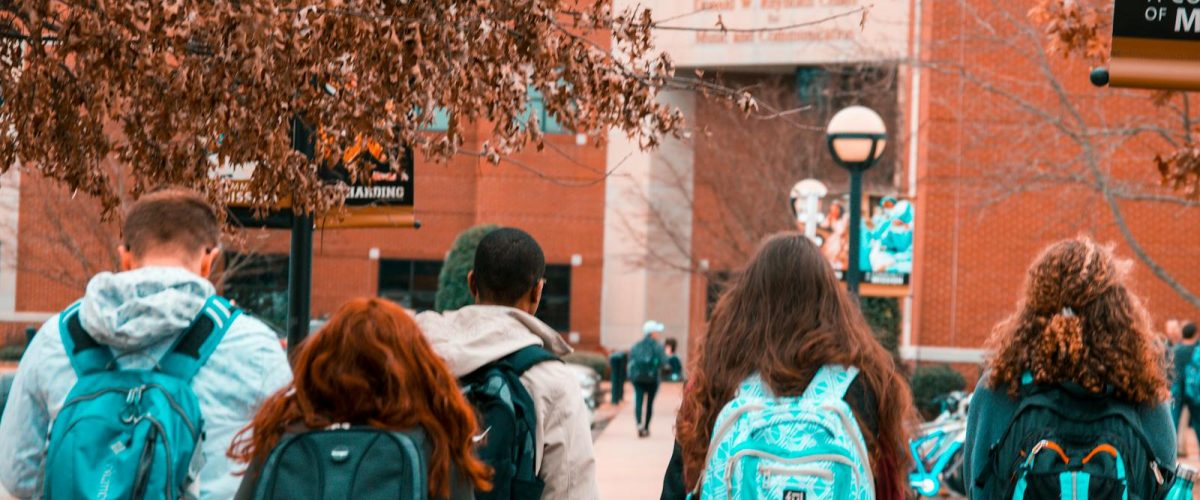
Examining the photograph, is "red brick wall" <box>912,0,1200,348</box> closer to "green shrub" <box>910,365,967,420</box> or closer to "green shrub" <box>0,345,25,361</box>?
"green shrub" <box>910,365,967,420</box>

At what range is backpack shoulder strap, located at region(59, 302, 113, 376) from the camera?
4.20m

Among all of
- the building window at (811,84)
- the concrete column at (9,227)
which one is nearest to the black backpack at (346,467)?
the concrete column at (9,227)

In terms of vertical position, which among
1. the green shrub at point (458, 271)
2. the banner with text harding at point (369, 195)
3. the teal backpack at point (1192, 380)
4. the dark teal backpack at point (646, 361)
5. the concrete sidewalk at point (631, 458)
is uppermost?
the banner with text harding at point (369, 195)

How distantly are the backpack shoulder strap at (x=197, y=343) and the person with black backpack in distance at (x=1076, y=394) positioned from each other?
240 centimetres

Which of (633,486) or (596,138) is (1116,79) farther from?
(633,486)

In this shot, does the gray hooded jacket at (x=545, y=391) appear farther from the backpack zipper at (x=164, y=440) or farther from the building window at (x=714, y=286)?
the building window at (x=714, y=286)

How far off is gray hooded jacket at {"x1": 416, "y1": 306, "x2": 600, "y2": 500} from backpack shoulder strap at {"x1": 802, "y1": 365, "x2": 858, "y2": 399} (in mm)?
691

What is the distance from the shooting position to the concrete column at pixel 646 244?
4459 centimetres

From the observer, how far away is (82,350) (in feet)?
13.8

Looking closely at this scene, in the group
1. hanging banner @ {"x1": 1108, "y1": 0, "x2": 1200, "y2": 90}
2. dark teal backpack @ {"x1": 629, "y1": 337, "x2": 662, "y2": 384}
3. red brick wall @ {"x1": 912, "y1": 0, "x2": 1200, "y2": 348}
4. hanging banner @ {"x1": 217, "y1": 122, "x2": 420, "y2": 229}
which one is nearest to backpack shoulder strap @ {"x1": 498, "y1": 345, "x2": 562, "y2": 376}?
hanging banner @ {"x1": 1108, "y1": 0, "x2": 1200, "y2": 90}

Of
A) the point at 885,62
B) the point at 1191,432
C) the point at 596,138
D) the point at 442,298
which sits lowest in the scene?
the point at 1191,432

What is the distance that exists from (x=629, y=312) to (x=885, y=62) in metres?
27.6

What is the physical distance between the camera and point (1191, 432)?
26.0 metres

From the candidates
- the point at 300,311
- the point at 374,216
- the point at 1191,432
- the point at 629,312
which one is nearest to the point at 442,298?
the point at 1191,432
